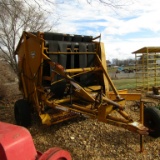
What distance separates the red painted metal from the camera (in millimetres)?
2449

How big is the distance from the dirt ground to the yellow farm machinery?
39 centimetres

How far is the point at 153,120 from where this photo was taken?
5352 millimetres

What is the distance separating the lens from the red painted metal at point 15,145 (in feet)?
8.04

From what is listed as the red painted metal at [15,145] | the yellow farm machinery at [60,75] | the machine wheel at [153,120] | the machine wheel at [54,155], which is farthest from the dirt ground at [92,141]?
the red painted metal at [15,145]

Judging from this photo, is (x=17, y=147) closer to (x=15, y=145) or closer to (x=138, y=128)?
(x=15, y=145)

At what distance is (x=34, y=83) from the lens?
6.50m

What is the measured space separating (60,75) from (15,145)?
356cm

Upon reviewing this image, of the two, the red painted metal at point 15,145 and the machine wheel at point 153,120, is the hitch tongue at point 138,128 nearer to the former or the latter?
the machine wheel at point 153,120

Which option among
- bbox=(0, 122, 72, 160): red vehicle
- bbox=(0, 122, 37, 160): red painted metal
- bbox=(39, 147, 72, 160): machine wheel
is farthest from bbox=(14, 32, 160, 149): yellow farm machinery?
bbox=(0, 122, 37, 160): red painted metal

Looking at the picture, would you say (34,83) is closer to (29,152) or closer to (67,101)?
(67,101)

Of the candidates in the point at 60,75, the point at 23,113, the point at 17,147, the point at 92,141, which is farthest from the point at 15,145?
the point at 23,113

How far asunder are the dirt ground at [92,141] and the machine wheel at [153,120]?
0.73 ft

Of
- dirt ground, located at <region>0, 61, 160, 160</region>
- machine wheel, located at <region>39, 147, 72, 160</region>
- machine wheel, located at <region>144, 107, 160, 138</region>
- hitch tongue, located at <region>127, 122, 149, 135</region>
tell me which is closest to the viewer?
machine wheel, located at <region>39, 147, 72, 160</region>

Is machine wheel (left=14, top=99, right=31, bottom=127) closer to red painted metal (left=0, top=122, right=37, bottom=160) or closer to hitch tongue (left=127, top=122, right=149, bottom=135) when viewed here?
hitch tongue (left=127, top=122, right=149, bottom=135)
